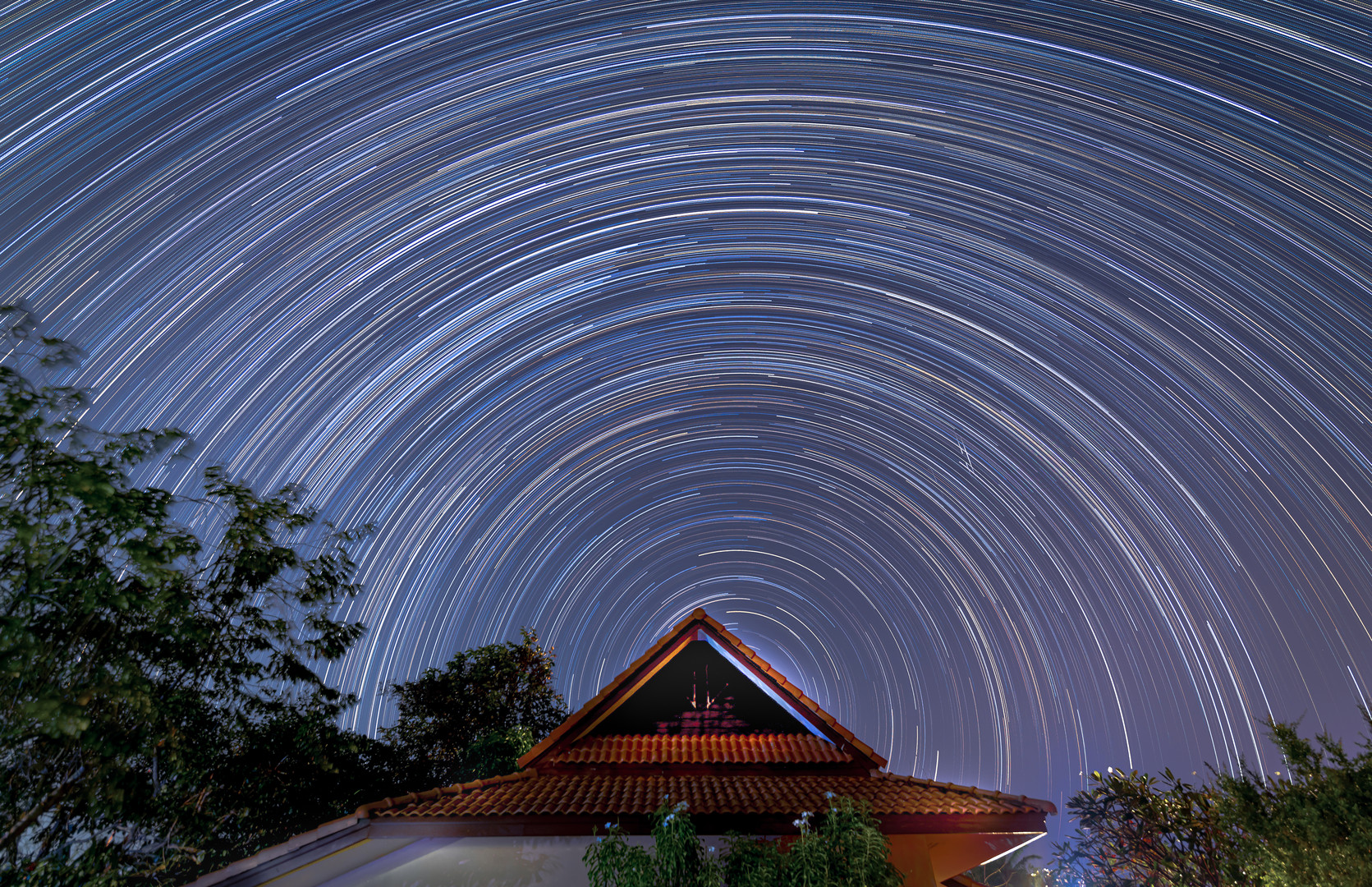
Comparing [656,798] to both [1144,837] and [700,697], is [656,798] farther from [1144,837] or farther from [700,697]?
[1144,837]

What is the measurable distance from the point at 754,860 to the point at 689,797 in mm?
1511

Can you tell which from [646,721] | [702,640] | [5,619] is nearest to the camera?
[5,619]

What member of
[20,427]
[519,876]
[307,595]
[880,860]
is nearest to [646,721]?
[519,876]

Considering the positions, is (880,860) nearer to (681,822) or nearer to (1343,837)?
(681,822)

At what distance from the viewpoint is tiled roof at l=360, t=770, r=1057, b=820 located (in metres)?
8.80

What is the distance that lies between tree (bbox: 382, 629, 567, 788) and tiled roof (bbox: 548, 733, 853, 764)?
20.1 meters

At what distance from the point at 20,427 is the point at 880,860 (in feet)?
41.6

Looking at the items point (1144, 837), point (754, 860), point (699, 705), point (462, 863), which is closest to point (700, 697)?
point (699, 705)

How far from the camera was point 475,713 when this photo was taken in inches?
1220

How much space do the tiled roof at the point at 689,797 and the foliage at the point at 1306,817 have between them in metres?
3.09

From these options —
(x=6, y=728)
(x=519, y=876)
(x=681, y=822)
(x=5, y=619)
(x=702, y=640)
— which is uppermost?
(x=702, y=640)

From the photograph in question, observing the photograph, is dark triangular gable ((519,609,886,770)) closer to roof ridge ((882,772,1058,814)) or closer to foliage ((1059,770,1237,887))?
roof ridge ((882,772,1058,814))

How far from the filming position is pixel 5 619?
679 centimetres

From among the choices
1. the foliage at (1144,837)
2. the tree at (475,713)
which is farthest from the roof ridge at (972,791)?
the tree at (475,713)
